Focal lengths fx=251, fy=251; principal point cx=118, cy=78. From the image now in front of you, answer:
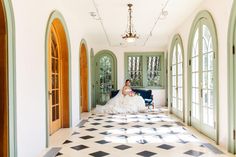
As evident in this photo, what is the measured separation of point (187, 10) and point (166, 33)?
2876mm

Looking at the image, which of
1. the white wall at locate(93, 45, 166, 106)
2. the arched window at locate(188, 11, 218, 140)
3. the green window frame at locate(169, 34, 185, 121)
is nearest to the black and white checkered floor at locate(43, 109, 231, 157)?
the arched window at locate(188, 11, 218, 140)

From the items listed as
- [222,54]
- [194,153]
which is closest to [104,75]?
[222,54]

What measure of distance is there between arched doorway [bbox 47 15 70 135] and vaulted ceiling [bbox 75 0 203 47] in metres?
0.91

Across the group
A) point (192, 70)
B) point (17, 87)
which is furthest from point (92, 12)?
point (17, 87)

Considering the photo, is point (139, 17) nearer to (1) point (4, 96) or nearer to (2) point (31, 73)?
(2) point (31, 73)

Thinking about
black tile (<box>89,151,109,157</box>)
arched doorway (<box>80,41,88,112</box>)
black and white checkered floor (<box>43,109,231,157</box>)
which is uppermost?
arched doorway (<box>80,41,88,112</box>)

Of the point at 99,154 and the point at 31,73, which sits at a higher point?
the point at 31,73

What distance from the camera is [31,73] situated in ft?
12.1

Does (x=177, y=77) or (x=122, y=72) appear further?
(x=122, y=72)

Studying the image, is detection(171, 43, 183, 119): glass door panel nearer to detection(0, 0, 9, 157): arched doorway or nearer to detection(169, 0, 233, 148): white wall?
detection(169, 0, 233, 148): white wall

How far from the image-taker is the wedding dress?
9335mm

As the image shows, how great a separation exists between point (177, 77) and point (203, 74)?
249 centimetres

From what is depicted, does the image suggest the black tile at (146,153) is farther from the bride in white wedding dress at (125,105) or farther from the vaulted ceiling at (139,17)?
the bride in white wedding dress at (125,105)

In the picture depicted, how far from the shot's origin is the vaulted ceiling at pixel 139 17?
5.60 m
